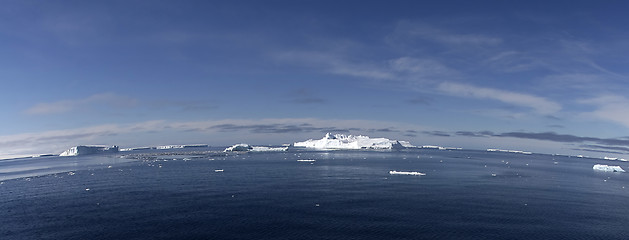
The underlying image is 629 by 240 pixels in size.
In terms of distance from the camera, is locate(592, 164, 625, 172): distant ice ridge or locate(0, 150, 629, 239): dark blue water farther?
locate(592, 164, 625, 172): distant ice ridge

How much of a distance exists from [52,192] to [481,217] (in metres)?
99.9

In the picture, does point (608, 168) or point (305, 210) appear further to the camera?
point (608, 168)

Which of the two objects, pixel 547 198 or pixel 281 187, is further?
pixel 281 187

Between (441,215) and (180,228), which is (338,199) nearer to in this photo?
(441,215)

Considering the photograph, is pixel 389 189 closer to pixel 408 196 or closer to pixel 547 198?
pixel 408 196

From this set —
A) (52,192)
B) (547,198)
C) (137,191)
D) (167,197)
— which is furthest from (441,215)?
(52,192)

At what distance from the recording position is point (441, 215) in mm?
61531

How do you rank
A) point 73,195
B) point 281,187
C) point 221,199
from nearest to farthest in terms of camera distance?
point 221,199, point 73,195, point 281,187

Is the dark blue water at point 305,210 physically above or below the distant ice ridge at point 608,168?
above

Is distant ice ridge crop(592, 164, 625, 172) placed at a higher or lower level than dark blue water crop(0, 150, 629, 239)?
lower

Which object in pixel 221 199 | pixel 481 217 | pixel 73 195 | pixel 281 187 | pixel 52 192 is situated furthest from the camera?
pixel 281 187

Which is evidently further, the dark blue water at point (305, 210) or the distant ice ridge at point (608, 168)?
the distant ice ridge at point (608, 168)

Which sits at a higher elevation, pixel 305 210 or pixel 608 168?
pixel 305 210

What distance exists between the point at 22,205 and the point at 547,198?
11931cm
